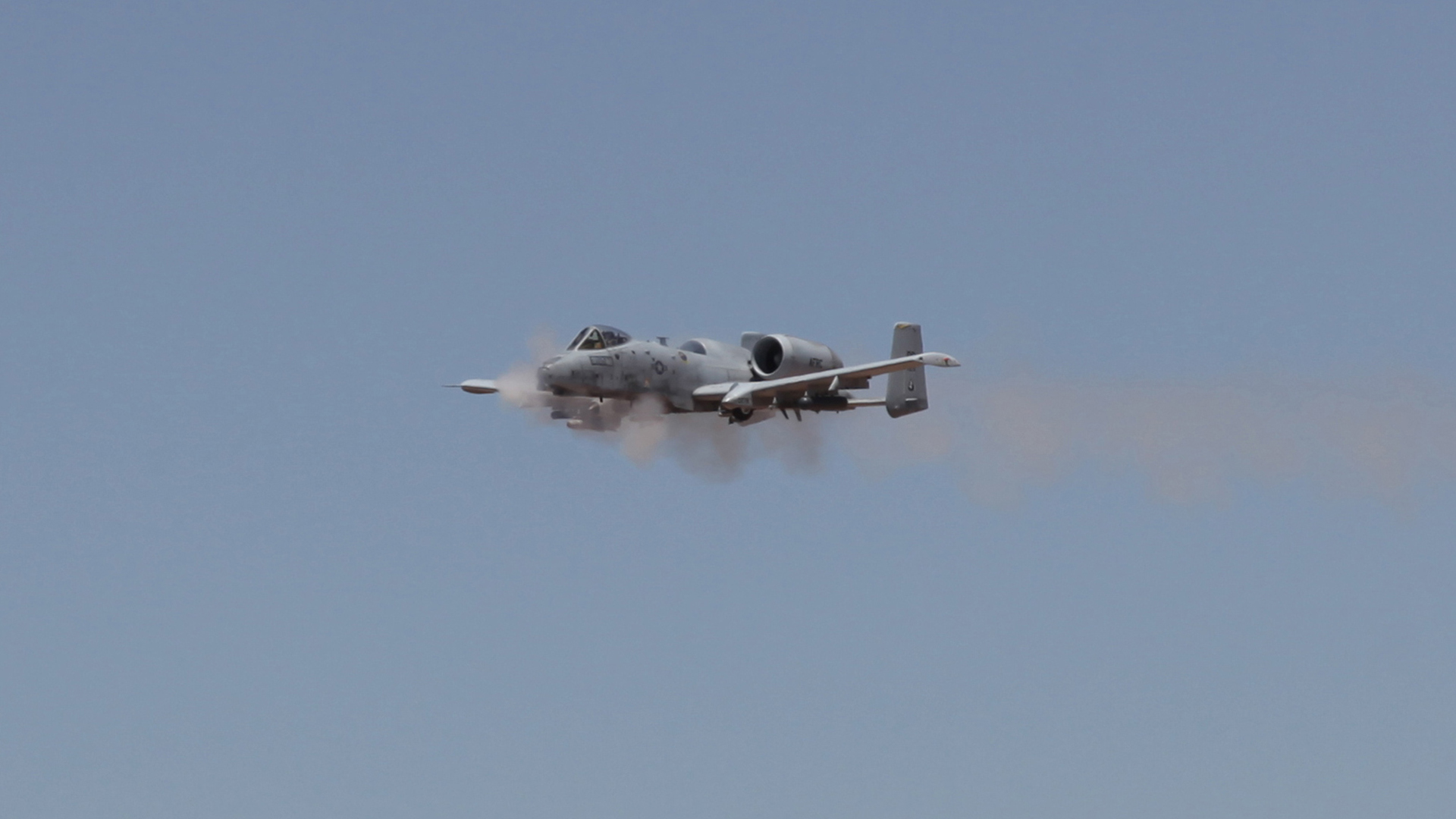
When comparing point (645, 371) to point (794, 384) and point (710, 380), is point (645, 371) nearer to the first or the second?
point (710, 380)

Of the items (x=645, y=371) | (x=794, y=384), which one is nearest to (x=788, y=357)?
(x=794, y=384)

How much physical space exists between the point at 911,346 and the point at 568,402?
11858 mm

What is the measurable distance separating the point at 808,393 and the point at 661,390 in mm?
5164

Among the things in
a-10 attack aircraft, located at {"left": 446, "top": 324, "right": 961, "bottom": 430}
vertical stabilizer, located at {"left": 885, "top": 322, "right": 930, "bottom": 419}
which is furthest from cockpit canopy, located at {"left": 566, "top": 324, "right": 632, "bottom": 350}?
vertical stabilizer, located at {"left": 885, "top": 322, "right": 930, "bottom": 419}

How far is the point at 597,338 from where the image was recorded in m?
93.9

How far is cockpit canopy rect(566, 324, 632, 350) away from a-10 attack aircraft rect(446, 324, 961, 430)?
3 centimetres

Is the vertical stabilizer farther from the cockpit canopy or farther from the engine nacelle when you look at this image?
the cockpit canopy

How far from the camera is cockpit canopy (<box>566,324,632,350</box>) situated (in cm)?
9375

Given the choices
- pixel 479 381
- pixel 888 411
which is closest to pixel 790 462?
pixel 888 411

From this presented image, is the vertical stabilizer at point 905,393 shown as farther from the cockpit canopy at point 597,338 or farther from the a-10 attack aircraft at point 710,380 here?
the cockpit canopy at point 597,338

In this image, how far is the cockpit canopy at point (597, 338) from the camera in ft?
308

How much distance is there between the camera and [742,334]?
9875cm

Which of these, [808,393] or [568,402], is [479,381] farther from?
[808,393]

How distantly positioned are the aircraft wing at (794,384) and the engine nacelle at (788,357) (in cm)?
71
